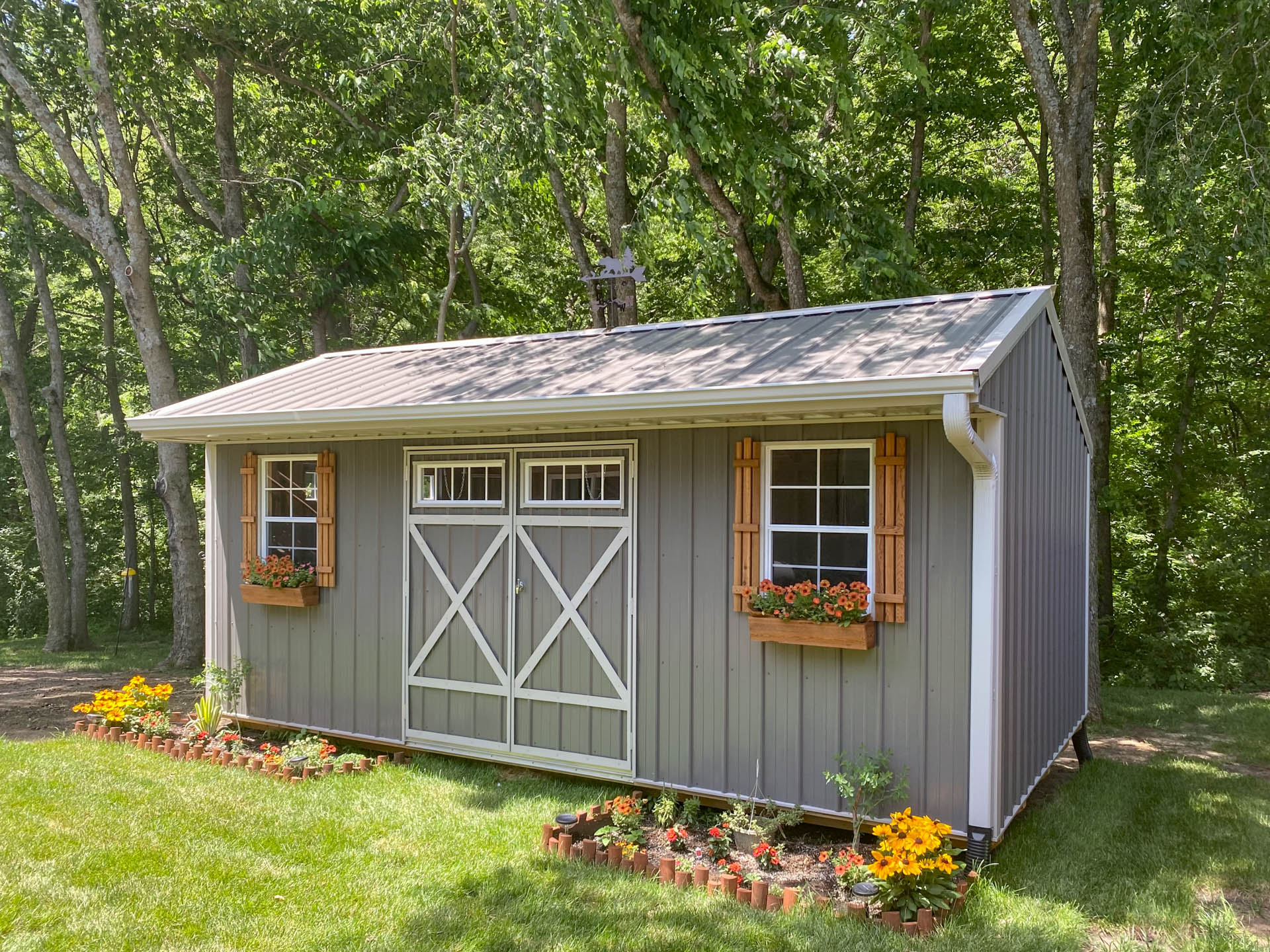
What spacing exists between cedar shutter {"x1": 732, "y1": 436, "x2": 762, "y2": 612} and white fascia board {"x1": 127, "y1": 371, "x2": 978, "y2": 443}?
0.46m

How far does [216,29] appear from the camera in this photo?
10.4 meters

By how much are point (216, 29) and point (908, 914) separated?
11.0 metres

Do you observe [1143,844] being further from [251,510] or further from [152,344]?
[152,344]

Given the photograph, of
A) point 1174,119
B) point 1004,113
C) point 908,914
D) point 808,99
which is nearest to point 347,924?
point 908,914

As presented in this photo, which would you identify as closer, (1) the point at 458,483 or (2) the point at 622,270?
(1) the point at 458,483

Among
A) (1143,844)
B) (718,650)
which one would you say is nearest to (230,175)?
(718,650)

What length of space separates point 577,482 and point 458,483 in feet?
2.84

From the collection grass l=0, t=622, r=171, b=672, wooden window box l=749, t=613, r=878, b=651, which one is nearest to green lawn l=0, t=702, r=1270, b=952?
wooden window box l=749, t=613, r=878, b=651

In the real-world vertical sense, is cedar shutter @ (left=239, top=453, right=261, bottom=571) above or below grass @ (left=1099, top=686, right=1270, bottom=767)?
above

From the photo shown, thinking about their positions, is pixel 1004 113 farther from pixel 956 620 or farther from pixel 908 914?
pixel 908 914

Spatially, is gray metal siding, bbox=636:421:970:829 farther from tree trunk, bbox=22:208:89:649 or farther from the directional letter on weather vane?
tree trunk, bbox=22:208:89:649

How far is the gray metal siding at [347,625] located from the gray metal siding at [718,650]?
0.5 inches

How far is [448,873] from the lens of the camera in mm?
4094

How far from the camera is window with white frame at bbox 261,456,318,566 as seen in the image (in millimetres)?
6422
